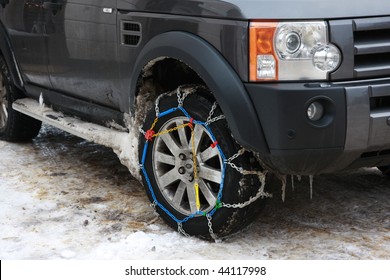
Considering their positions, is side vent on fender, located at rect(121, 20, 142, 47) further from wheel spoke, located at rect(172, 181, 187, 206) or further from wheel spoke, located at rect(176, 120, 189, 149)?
wheel spoke, located at rect(172, 181, 187, 206)

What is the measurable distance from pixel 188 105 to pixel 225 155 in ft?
1.27

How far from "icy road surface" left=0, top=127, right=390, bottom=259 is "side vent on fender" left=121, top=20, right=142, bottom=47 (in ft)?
3.62

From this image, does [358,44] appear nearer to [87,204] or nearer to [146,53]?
[146,53]

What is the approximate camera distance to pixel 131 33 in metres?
4.01

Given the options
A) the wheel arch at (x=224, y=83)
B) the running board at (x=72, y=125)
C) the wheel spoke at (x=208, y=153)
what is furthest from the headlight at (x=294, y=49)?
the running board at (x=72, y=125)

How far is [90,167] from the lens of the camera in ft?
17.5

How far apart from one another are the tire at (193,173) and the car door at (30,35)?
57.9 inches

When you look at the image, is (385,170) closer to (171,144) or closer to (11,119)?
(171,144)

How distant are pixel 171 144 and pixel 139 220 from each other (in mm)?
597

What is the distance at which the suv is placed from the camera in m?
3.21

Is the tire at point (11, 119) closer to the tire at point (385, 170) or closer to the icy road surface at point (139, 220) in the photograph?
the icy road surface at point (139, 220)

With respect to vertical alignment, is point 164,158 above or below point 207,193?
above

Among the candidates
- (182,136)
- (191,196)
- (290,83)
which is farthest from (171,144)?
(290,83)

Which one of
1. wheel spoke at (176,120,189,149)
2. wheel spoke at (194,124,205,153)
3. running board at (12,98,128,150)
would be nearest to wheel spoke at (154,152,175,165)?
wheel spoke at (176,120,189,149)
